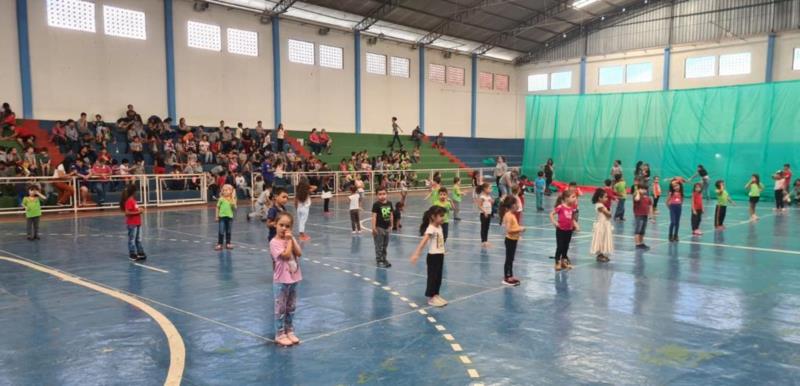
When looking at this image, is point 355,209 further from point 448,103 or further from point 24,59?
point 448,103

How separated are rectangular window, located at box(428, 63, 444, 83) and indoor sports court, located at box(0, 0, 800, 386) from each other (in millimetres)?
234

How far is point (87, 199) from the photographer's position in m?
22.1

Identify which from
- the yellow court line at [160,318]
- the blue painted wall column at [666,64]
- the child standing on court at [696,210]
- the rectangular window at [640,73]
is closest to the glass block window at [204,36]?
the yellow court line at [160,318]

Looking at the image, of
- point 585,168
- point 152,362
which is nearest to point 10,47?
point 152,362

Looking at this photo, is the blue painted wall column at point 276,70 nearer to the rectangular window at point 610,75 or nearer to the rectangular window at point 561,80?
the rectangular window at point 561,80

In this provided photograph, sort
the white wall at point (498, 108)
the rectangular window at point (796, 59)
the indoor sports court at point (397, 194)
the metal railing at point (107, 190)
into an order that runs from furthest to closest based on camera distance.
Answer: the white wall at point (498, 108), the rectangular window at point (796, 59), the metal railing at point (107, 190), the indoor sports court at point (397, 194)

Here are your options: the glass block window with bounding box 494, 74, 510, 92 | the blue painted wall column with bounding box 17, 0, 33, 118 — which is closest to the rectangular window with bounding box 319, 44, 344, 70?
the blue painted wall column with bounding box 17, 0, 33, 118

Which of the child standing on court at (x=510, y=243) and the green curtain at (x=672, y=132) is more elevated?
the green curtain at (x=672, y=132)

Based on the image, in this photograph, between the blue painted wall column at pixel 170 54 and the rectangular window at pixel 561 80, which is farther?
the rectangular window at pixel 561 80

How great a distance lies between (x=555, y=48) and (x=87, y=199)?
36.0m

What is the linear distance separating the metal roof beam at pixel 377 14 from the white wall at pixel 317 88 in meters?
1.32

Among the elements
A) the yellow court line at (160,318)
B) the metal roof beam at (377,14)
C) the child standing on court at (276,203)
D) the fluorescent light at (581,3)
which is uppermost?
the fluorescent light at (581,3)

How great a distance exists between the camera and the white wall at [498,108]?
4638cm

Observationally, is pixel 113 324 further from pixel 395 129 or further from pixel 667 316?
pixel 395 129
